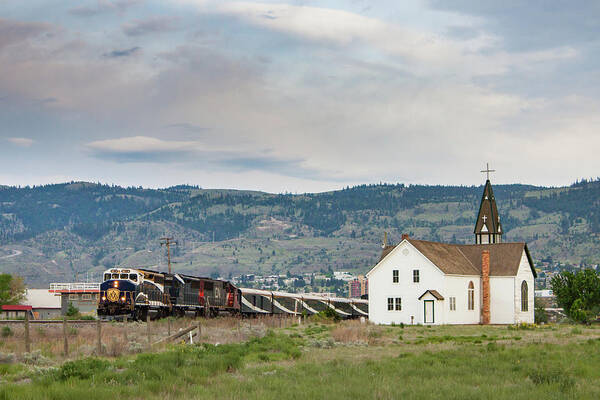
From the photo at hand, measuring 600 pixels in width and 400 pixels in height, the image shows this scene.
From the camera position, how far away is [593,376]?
24.9m

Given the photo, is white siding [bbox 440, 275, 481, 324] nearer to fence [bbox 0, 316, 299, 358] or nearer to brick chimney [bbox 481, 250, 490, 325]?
brick chimney [bbox 481, 250, 490, 325]

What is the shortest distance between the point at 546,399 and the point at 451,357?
410 inches

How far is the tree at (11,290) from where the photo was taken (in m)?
130

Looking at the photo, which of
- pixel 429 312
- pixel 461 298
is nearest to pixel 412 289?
pixel 429 312

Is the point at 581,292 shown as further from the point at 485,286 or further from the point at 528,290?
the point at 485,286

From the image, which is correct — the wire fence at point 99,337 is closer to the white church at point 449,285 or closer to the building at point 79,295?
the white church at point 449,285

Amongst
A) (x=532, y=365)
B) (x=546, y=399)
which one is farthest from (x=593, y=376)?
(x=546, y=399)

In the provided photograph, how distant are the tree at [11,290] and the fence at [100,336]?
82397 mm

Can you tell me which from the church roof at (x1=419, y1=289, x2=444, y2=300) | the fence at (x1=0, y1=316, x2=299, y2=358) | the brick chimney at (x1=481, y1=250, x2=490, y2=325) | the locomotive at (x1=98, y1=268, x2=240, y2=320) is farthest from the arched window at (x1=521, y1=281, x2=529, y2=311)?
the fence at (x1=0, y1=316, x2=299, y2=358)

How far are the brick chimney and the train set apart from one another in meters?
22.4

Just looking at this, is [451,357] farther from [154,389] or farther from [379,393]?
[154,389]

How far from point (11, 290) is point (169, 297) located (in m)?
85.2

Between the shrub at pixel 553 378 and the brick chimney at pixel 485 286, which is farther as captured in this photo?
the brick chimney at pixel 485 286

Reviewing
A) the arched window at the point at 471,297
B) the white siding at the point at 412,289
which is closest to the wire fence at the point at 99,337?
the white siding at the point at 412,289
